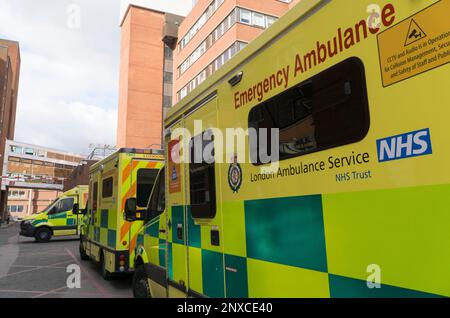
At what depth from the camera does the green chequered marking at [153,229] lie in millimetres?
4422

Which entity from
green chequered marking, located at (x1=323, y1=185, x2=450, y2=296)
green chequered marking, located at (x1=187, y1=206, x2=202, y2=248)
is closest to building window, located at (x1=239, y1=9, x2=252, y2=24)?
green chequered marking, located at (x1=187, y1=206, x2=202, y2=248)

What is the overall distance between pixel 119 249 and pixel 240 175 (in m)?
4.82

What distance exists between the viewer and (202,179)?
3264mm

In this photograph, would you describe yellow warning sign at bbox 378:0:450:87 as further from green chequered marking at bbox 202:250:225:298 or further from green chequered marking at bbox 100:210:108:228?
green chequered marking at bbox 100:210:108:228

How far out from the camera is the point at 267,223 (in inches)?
92.4

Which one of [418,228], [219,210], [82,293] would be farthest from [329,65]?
[82,293]

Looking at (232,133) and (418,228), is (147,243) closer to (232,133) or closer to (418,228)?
(232,133)

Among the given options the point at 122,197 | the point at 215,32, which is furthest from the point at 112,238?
the point at 215,32

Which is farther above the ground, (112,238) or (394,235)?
(394,235)

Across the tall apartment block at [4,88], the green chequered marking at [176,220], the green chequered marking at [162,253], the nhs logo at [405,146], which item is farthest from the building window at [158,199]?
the tall apartment block at [4,88]

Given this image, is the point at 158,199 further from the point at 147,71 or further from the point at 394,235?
the point at 147,71

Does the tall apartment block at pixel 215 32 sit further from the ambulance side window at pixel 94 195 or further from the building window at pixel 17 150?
the building window at pixel 17 150

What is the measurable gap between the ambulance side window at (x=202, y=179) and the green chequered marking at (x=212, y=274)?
334mm

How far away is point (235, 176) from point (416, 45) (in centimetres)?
157
